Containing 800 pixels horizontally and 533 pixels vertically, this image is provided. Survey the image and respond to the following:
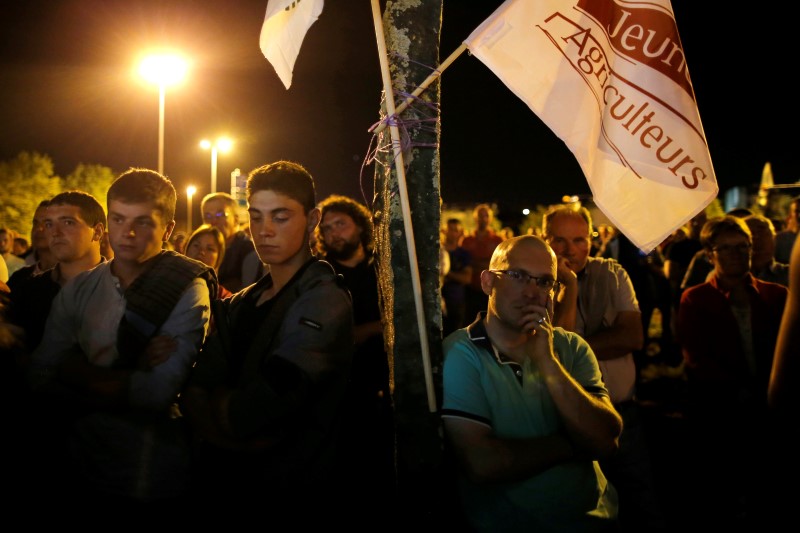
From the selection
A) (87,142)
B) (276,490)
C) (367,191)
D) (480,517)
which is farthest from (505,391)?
(87,142)

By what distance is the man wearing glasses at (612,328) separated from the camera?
4.20 meters

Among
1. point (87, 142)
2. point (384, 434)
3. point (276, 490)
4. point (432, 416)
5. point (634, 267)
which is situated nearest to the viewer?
point (276, 490)

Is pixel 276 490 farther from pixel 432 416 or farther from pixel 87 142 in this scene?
pixel 87 142

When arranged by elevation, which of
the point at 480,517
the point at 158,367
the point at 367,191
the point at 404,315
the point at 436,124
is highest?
the point at 436,124

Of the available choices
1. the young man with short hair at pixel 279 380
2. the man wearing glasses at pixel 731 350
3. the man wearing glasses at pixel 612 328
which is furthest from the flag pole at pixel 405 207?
the man wearing glasses at pixel 731 350

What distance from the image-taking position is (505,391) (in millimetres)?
2973

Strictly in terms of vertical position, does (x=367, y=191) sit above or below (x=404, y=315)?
above

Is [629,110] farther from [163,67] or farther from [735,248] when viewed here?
[163,67]

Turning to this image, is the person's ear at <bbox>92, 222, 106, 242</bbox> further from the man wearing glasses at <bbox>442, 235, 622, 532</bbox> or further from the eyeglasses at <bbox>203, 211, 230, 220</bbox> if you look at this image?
the eyeglasses at <bbox>203, 211, 230, 220</bbox>

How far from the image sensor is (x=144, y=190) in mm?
3430

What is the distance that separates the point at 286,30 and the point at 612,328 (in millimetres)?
2714

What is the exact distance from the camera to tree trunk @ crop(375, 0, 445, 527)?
309 cm

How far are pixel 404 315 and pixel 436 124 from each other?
0.88 meters

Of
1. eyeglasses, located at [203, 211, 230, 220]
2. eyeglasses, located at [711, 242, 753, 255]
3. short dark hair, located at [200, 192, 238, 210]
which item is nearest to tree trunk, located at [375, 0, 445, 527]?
eyeglasses, located at [711, 242, 753, 255]
